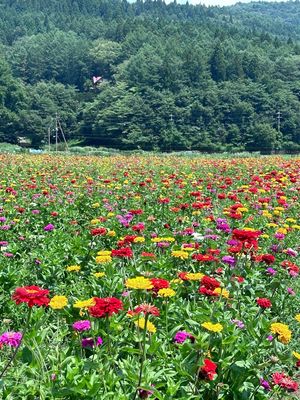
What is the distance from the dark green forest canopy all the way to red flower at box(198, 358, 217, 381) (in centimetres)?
7579

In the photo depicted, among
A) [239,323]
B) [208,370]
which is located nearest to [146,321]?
[208,370]

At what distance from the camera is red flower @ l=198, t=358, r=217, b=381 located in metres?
2.39

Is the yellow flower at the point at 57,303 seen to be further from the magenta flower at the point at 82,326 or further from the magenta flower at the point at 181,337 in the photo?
the magenta flower at the point at 181,337

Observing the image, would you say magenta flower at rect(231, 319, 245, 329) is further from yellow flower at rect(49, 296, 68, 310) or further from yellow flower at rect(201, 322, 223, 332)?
yellow flower at rect(49, 296, 68, 310)

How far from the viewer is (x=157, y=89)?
3637 inches

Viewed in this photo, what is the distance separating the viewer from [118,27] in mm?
125500

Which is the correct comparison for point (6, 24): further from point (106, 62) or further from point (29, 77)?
point (106, 62)

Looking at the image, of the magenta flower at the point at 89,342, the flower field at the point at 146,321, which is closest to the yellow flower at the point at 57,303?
the flower field at the point at 146,321

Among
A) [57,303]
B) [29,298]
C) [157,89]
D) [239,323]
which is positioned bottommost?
[239,323]

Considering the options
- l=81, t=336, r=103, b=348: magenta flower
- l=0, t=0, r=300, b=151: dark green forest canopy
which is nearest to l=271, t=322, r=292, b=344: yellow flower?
l=81, t=336, r=103, b=348: magenta flower

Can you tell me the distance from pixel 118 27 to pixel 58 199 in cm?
12490

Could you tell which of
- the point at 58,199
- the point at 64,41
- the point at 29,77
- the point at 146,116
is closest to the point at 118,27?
the point at 64,41

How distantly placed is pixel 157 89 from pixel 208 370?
302 ft

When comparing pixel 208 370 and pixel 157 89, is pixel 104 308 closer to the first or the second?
pixel 208 370
